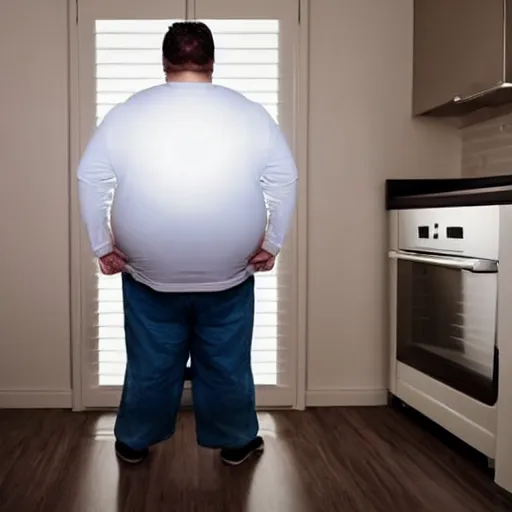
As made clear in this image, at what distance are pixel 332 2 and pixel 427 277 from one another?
131 centimetres

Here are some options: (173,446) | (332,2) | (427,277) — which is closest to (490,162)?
(427,277)

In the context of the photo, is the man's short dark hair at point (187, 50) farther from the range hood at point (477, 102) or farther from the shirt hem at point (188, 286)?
the range hood at point (477, 102)

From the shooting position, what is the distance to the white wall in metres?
3.19

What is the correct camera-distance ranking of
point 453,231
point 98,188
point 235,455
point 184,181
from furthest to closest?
point 453,231 < point 235,455 < point 98,188 < point 184,181

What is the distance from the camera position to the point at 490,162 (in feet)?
10.2

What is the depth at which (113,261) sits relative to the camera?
2.30 m

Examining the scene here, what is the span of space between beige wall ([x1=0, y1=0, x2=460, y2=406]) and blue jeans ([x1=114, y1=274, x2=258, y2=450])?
3.11ft

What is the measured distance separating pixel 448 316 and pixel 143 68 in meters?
1.65

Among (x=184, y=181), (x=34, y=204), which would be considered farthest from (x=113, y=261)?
(x=34, y=204)

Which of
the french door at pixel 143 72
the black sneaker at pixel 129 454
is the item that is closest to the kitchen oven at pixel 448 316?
the french door at pixel 143 72

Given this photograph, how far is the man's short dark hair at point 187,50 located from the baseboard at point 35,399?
1677mm

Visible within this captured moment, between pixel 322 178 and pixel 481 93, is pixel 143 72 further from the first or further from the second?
pixel 481 93

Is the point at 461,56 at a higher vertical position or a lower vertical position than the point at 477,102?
higher

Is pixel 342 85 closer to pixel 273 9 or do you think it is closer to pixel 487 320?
pixel 273 9
